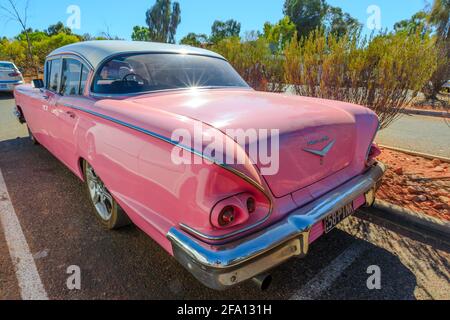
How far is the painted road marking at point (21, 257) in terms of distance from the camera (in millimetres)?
2041

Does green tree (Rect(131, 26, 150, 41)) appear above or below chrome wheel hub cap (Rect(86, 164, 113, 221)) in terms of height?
above

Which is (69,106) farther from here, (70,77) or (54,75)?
(54,75)

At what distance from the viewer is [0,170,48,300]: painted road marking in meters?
2.04

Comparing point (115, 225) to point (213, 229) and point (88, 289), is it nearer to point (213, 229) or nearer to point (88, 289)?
point (88, 289)

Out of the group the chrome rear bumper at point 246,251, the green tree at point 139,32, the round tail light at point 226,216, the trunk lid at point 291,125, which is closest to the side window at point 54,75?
the trunk lid at point 291,125

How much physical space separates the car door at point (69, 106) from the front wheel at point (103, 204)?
291 millimetres

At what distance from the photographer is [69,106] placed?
2912mm

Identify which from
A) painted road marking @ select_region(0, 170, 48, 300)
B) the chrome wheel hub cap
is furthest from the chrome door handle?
painted road marking @ select_region(0, 170, 48, 300)

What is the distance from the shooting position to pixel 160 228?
70.2 inches

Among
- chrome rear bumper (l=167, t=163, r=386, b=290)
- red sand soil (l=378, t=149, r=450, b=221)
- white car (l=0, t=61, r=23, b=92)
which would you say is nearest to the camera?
chrome rear bumper (l=167, t=163, r=386, b=290)

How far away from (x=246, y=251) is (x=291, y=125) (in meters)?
0.84

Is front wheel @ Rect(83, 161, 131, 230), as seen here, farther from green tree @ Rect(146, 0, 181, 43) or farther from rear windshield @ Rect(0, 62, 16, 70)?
green tree @ Rect(146, 0, 181, 43)

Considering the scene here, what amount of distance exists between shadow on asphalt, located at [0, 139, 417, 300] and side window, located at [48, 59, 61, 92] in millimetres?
1477

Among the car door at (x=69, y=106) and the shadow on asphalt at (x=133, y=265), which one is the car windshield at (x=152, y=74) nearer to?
the car door at (x=69, y=106)
